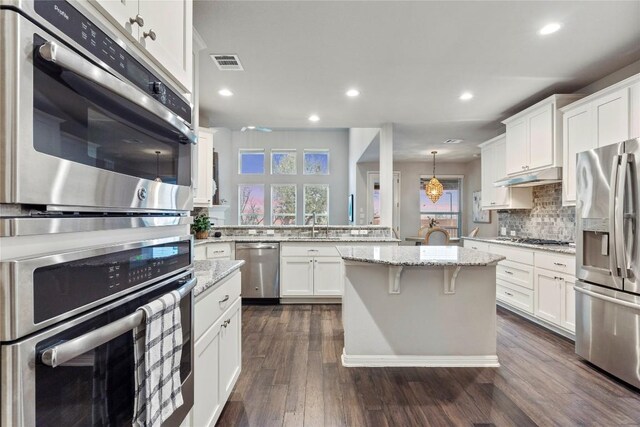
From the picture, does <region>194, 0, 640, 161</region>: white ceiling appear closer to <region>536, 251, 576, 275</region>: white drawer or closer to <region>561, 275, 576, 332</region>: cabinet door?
<region>536, 251, 576, 275</region>: white drawer

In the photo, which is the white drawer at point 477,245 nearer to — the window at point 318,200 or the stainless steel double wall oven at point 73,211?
the stainless steel double wall oven at point 73,211

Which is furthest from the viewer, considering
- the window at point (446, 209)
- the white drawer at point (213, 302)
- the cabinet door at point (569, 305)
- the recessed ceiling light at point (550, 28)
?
the window at point (446, 209)

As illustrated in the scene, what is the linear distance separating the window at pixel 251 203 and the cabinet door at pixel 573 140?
24.4ft

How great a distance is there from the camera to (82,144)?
0.64m

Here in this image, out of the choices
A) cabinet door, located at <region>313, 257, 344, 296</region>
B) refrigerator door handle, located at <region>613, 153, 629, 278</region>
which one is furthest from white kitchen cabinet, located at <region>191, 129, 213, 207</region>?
refrigerator door handle, located at <region>613, 153, 629, 278</region>

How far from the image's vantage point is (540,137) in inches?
145

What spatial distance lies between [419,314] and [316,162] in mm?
7368

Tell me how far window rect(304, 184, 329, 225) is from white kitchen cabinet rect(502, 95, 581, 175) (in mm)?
5677

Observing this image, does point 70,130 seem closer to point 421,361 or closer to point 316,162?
point 421,361

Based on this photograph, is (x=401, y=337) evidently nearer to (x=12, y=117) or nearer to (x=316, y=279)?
(x=316, y=279)

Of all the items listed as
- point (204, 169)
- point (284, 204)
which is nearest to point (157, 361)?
point (204, 169)

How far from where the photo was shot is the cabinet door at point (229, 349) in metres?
1.70

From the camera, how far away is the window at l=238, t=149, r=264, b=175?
9.45 m

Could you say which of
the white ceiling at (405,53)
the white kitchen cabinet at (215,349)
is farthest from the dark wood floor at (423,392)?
the white ceiling at (405,53)
